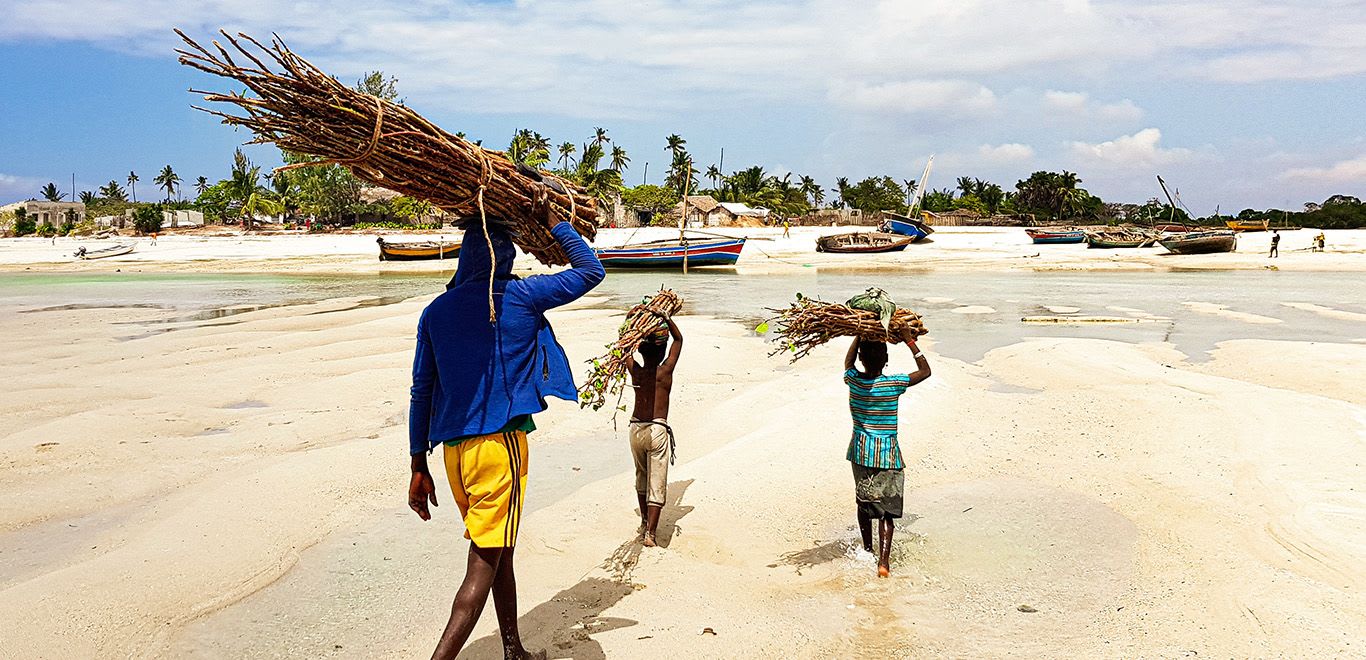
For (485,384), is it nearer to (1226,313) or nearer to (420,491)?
(420,491)

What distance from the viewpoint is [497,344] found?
324 cm

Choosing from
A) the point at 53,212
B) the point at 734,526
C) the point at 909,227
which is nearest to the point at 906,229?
the point at 909,227

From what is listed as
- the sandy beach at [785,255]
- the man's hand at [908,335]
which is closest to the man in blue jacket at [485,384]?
the man's hand at [908,335]

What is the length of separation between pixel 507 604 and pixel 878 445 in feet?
8.09

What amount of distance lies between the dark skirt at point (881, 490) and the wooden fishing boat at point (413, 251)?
38300 mm

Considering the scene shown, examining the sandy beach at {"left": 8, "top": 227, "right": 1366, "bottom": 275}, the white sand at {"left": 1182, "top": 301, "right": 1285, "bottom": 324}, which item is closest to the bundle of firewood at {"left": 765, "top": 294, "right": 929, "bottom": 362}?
the white sand at {"left": 1182, "top": 301, "right": 1285, "bottom": 324}

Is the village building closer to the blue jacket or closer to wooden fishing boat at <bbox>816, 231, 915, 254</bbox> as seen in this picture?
wooden fishing boat at <bbox>816, 231, 915, 254</bbox>

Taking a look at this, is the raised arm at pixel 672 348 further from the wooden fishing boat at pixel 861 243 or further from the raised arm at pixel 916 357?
the wooden fishing boat at pixel 861 243

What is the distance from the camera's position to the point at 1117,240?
48344mm

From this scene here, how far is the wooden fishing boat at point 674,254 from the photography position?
38.6 meters

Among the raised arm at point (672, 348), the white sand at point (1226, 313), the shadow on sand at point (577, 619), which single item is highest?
the raised arm at point (672, 348)

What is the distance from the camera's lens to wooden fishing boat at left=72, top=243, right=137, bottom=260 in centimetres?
4535

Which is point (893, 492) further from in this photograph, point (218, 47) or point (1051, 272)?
point (1051, 272)

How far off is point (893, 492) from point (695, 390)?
5.42 metres
